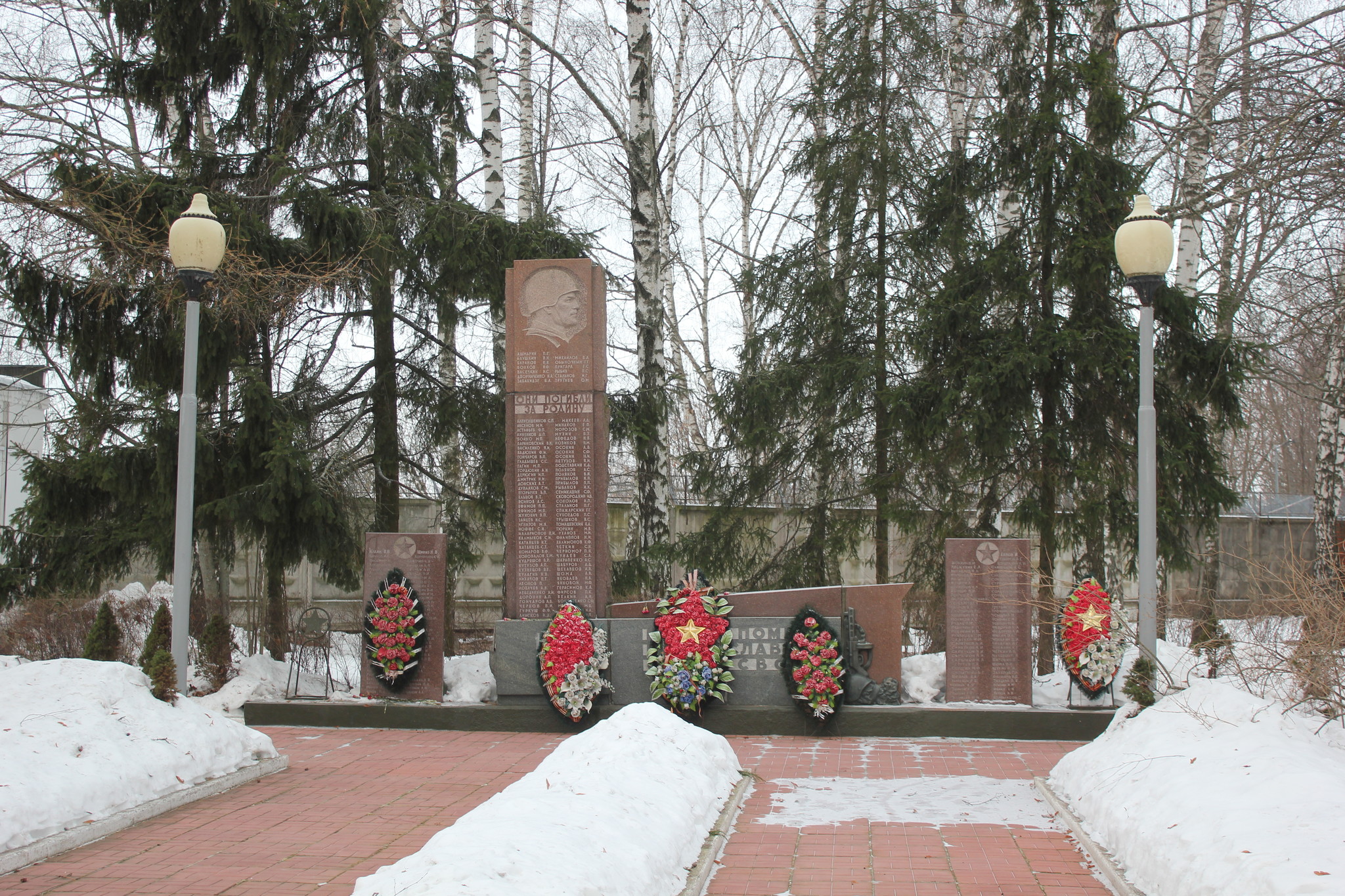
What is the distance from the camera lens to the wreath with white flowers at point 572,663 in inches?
428

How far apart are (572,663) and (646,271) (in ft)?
19.1

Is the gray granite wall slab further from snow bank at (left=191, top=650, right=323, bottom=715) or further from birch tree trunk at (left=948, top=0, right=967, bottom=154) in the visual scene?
birch tree trunk at (left=948, top=0, right=967, bottom=154)

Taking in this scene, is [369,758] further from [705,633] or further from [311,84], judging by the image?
[311,84]

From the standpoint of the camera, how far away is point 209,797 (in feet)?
24.6

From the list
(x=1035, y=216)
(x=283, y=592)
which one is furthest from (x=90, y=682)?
(x=1035, y=216)

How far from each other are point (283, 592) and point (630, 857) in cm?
996

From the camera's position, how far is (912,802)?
24.9ft

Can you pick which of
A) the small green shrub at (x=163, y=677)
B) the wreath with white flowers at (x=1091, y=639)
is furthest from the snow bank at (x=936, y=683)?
the small green shrub at (x=163, y=677)

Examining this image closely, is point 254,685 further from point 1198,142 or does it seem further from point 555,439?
point 1198,142

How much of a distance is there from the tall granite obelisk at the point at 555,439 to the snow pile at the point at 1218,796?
562 centimetres

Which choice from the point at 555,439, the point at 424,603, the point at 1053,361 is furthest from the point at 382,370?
the point at 1053,361

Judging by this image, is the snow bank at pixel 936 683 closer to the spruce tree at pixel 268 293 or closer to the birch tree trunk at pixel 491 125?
the spruce tree at pixel 268 293

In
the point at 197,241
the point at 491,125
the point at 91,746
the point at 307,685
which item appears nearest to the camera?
the point at 91,746

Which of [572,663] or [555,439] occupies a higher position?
[555,439]
